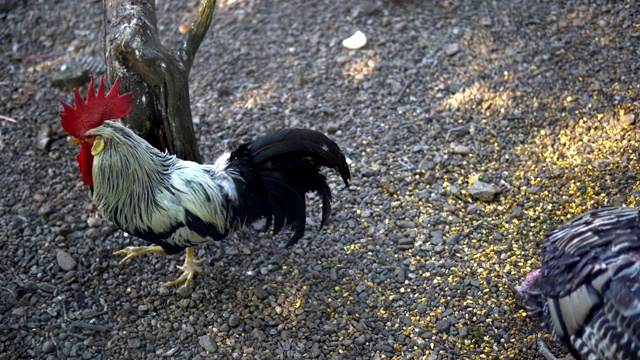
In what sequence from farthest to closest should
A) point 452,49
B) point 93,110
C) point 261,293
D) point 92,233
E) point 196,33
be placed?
1. point 452,49
2. point 92,233
3. point 196,33
4. point 261,293
5. point 93,110

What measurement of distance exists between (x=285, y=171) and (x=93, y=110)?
46.1 inches

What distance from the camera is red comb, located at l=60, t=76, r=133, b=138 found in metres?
3.52

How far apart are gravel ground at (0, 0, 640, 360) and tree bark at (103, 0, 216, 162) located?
80 centimetres

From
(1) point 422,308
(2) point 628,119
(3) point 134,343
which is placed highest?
(2) point 628,119

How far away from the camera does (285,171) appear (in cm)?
387

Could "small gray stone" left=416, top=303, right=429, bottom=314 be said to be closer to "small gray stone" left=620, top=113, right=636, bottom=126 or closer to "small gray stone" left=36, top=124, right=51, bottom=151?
"small gray stone" left=620, top=113, right=636, bottom=126

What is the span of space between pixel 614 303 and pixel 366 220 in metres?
1.92

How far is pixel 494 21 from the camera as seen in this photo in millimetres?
5781

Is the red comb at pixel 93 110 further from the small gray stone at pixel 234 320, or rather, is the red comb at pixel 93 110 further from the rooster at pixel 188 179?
the small gray stone at pixel 234 320

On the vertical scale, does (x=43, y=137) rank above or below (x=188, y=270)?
above

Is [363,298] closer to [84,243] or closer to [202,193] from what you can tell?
[202,193]

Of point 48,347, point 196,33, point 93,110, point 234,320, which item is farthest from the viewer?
point 196,33

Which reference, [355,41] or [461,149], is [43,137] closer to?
[355,41]

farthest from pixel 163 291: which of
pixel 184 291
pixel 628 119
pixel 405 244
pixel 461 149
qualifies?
pixel 628 119
